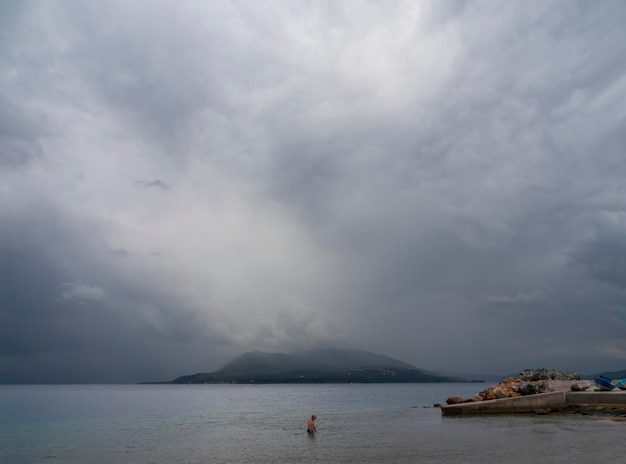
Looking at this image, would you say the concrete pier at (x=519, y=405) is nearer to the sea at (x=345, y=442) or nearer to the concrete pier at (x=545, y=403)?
the concrete pier at (x=545, y=403)

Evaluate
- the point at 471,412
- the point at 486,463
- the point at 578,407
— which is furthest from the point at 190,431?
the point at 578,407

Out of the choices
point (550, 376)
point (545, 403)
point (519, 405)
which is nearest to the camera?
point (545, 403)

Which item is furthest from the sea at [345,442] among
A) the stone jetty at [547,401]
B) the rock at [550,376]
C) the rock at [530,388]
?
the rock at [550,376]

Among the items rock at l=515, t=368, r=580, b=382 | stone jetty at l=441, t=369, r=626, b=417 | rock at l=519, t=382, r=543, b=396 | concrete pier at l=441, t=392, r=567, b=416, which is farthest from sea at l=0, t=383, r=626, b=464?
rock at l=515, t=368, r=580, b=382

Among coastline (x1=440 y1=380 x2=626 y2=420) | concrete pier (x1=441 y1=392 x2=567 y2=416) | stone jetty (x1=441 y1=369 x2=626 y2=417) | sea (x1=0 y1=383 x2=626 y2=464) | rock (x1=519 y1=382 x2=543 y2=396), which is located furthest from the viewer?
rock (x1=519 y1=382 x2=543 y2=396)

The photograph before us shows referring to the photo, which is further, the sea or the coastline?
the coastline

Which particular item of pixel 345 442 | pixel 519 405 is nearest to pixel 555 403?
pixel 519 405

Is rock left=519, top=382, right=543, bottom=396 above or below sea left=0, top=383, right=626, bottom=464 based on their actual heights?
above

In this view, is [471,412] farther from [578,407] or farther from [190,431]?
[190,431]

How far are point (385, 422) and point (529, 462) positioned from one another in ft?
86.0

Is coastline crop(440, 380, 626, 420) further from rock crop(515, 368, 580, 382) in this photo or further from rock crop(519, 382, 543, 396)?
rock crop(515, 368, 580, 382)

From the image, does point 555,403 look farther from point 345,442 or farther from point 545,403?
point 345,442

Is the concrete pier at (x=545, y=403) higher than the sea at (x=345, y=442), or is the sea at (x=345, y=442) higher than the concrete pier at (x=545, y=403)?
the concrete pier at (x=545, y=403)

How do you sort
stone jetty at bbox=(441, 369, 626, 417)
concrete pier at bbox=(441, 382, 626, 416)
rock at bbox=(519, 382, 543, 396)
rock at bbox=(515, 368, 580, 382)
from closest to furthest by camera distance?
stone jetty at bbox=(441, 369, 626, 417)
concrete pier at bbox=(441, 382, 626, 416)
rock at bbox=(519, 382, 543, 396)
rock at bbox=(515, 368, 580, 382)
